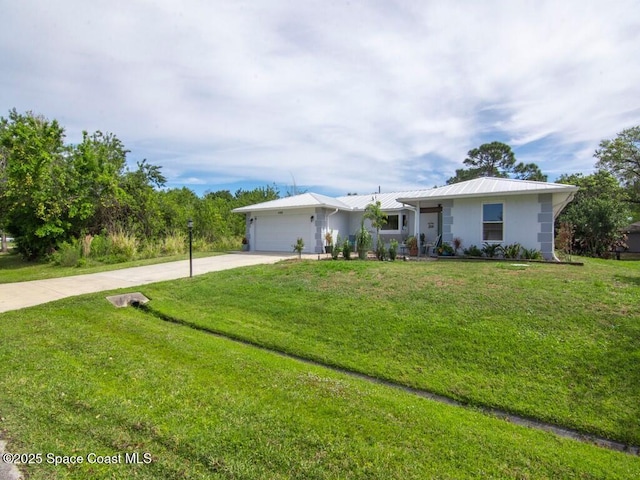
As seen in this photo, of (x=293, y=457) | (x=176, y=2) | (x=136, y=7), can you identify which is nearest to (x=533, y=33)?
(x=176, y=2)

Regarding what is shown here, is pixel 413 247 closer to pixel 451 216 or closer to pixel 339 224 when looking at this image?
pixel 451 216

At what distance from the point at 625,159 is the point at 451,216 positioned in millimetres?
21185

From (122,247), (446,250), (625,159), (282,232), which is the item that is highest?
(625,159)

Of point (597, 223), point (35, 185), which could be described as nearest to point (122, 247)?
point (35, 185)

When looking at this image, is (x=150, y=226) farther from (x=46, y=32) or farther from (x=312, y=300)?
(x=312, y=300)

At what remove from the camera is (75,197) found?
1505cm

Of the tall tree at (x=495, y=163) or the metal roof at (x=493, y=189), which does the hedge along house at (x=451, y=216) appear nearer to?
the metal roof at (x=493, y=189)

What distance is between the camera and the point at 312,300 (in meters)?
6.52

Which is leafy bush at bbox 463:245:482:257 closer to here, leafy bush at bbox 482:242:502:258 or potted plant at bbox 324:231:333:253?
leafy bush at bbox 482:242:502:258

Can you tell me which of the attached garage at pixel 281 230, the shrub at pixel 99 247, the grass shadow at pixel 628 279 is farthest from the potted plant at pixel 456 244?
the shrub at pixel 99 247

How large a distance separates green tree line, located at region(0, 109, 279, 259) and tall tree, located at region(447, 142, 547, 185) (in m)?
28.7

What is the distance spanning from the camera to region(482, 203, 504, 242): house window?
12172 millimetres

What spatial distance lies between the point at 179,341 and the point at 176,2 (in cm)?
656

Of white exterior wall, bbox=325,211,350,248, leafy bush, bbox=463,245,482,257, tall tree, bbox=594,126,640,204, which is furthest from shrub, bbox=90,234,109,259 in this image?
tall tree, bbox=594,126,640,204
